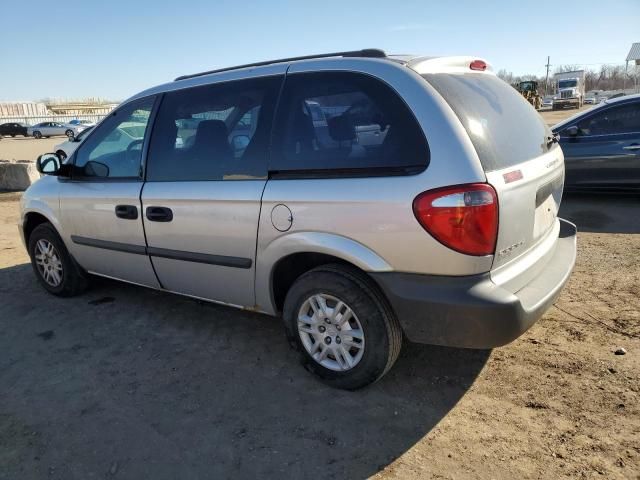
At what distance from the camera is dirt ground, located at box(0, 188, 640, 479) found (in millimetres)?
Result: 2393

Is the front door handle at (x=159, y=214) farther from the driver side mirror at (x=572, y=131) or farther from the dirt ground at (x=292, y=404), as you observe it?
the driver side mirror at (x=572, y=131)

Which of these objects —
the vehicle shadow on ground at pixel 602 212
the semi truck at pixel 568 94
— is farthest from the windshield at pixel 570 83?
the vehicle shadow on ground at pixel 602 212

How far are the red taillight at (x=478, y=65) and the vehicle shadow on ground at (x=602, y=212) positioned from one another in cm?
375

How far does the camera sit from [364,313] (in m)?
2.73

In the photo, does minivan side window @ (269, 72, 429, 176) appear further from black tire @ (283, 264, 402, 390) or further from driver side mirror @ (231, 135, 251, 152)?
black tire @ (283, 264, 402, 390)

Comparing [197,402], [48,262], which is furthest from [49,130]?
[197,402]

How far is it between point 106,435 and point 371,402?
4.80ft

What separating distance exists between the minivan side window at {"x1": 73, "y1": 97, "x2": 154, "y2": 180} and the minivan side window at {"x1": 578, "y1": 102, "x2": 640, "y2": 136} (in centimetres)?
639

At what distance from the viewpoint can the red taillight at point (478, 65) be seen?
3038mm

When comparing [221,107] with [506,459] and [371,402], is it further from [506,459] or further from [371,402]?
[506,459]

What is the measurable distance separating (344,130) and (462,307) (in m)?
1.14

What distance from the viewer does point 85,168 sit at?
421 centimetres

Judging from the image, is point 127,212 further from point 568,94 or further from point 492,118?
point 568,94

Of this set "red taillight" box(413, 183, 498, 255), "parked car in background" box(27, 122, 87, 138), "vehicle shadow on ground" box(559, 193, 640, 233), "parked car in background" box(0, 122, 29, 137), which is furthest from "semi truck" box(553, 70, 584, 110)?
"red taillight" box(413, 183, 498, 255)
